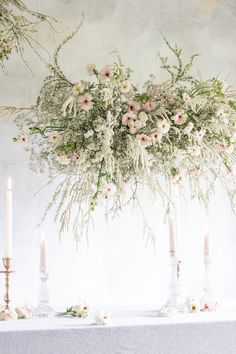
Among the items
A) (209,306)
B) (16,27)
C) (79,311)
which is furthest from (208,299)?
(16,27)

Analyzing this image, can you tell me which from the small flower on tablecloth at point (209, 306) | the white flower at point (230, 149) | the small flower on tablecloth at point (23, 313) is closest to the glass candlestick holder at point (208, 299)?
the small flower on tablecloth at point (209, 306)

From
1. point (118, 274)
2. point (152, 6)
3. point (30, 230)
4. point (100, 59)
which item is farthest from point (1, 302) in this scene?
point (152, 6)

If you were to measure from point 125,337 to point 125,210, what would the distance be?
1038 mm

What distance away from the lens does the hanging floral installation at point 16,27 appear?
243cm

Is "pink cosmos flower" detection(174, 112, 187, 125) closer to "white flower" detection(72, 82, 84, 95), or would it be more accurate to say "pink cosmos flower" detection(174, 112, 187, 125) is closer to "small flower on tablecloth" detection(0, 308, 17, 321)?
"white flower" detection(72, 82, 84, 95)

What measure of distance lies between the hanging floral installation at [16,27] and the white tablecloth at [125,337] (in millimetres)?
1091

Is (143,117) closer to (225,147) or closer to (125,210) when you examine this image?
(225,147)

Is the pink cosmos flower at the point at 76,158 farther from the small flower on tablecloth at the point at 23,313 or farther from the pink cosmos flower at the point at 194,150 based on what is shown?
the small flower on tablecloth at the point at 23,313

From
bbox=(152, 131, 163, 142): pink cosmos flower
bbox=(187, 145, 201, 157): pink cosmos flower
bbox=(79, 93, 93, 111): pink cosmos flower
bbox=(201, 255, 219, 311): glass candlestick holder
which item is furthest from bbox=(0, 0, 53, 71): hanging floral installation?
bbox=(201, 255, 219, 311): glass candlestick holder

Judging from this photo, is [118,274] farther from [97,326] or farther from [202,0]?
[202,0]

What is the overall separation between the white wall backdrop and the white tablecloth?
2.47 feet

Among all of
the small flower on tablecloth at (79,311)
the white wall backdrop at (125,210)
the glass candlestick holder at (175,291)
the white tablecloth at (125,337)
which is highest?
the white wall backdrop at (125,210)

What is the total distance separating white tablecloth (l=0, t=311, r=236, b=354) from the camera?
167 centimetres

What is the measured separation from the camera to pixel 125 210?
273 cm
